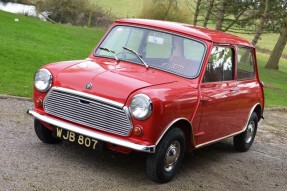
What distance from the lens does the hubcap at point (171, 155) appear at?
18.2ft

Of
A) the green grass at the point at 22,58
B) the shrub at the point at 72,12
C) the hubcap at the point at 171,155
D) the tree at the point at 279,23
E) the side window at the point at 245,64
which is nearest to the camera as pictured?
the hubcap at the point at 171,155

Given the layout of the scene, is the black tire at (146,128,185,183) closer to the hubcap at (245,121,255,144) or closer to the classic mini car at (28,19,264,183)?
the classic mini car at (28,19,264,183)

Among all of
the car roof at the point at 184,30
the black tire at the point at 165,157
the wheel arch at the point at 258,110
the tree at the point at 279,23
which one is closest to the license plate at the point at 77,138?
the black tire at the point at 165,157

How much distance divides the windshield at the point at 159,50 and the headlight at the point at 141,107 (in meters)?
1.14

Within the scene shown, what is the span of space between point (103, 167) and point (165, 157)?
814mm

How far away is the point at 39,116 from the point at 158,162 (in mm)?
1521

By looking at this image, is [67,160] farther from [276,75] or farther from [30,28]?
[276,75]

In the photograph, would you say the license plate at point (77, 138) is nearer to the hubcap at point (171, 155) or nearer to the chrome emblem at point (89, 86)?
the chrome emblem at point (89, 86)

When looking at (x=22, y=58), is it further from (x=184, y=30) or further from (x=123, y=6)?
(x=123, y=6)

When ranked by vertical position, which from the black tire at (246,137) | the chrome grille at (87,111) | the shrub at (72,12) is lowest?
the shrub at (72,12)

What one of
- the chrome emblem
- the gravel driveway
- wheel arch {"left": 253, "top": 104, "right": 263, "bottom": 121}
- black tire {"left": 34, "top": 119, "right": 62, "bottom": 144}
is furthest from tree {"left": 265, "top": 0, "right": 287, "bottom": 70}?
the chrome emblem

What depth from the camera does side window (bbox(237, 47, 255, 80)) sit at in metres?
7.31

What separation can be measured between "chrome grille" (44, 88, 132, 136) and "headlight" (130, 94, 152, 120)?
111 millimetres

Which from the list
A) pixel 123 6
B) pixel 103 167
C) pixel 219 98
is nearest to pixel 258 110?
pixel 219 98
